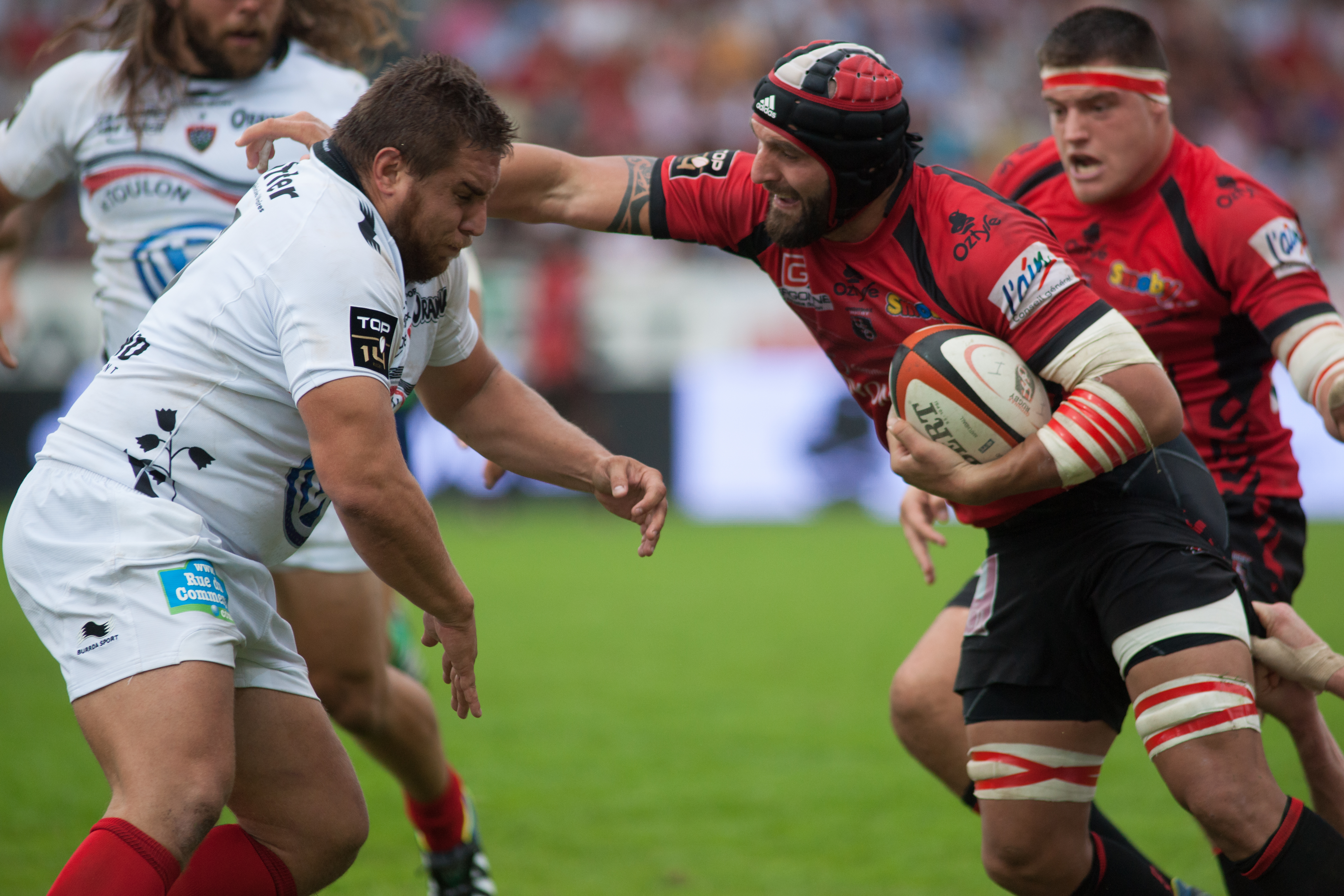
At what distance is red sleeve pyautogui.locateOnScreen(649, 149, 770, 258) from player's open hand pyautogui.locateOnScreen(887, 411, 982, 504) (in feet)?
2.57

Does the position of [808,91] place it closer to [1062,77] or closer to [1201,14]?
[1062,77]

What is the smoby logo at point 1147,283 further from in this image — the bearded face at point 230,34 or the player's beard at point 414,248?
the bearded face at point 230,34

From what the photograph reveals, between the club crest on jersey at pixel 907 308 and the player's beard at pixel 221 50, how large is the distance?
2263 mm

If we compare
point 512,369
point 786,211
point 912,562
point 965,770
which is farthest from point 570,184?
point 512,369

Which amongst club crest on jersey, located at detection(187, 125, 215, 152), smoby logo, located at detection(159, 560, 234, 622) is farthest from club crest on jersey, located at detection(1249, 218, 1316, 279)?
club crest on jersey, located at detection(187, 125, 215, 152)

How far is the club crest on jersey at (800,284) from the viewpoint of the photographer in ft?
11.5

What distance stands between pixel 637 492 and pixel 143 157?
6.68 feet

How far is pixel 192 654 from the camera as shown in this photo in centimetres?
271

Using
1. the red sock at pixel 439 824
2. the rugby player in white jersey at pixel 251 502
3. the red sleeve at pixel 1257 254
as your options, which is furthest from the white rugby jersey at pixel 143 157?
the red sleeve at pixel 1257 254

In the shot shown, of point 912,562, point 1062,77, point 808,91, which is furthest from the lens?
point 912,562

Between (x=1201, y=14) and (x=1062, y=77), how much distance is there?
16910mm

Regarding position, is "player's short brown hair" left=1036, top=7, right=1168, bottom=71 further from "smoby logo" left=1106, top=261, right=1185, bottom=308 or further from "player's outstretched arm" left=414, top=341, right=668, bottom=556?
"player's outstretched arm" left=414, top=341, right=668, bottom=556

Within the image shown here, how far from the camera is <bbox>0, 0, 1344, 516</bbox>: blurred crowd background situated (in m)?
14.1

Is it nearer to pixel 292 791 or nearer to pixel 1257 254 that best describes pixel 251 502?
pixel 292 791
